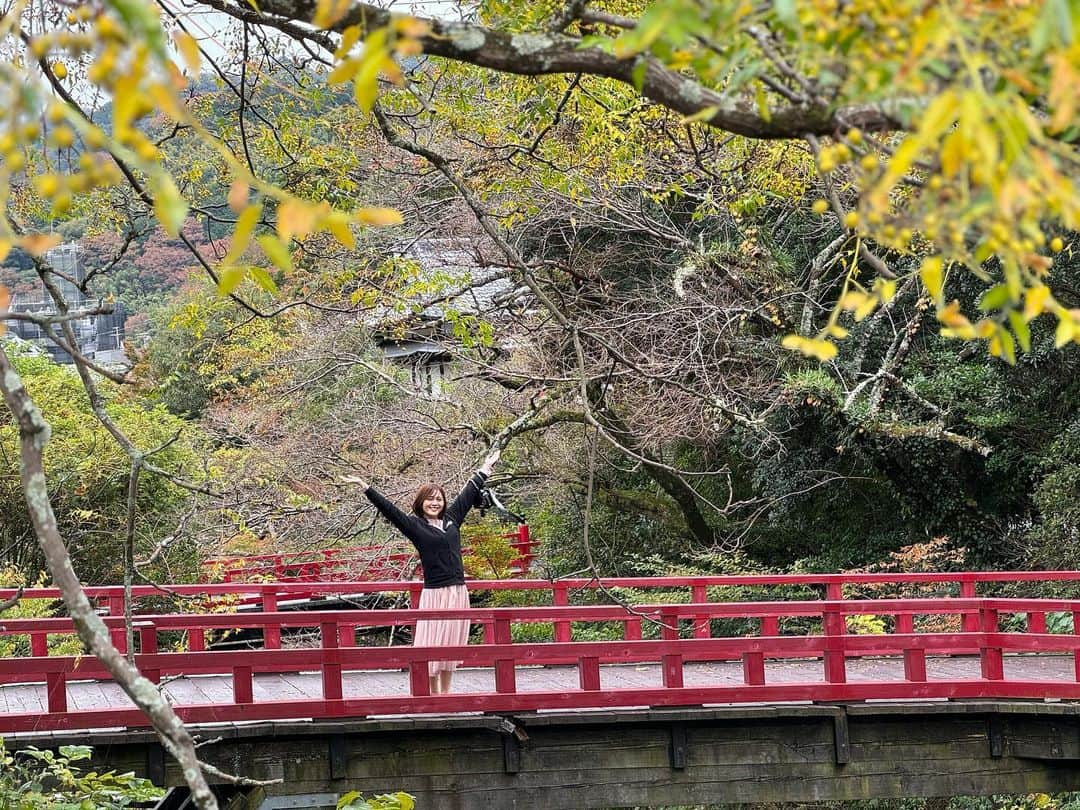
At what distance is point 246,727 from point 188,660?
62cm

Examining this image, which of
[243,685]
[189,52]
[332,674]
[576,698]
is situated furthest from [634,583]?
[189,52]

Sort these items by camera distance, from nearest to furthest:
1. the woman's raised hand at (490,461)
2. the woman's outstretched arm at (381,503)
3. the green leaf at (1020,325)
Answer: the green leaf at (1020,325) < the woman's raised hand at (490,461) < the woman's outstretched arm at (381,503)

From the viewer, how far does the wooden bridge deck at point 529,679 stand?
1027cm

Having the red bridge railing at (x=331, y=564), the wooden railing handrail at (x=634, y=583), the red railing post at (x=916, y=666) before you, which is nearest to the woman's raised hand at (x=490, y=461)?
the wooden railing handrail at (x=634, y=583)

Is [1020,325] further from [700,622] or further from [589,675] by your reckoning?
[700,622]

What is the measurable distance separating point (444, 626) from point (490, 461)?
7.04 feet

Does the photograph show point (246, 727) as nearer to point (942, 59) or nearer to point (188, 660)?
point (188, 660)

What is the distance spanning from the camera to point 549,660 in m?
9.61

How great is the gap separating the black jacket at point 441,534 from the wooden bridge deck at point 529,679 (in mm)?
1134

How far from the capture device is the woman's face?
30.5 ft

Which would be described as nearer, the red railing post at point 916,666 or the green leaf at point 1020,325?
the green leaf at point 1020,325

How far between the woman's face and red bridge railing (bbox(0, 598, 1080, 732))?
0.72 meters

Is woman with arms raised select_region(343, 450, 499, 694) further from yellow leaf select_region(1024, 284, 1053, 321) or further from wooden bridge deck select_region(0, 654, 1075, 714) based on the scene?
yellow leaf select_region(1024, 284, 1053, 321)

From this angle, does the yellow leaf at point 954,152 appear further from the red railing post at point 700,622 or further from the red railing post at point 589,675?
the red railing post at point 700,622
